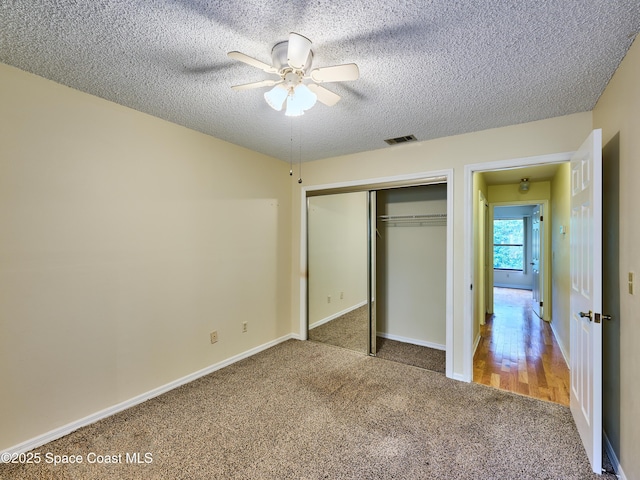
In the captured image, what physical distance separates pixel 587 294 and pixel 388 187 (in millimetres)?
2007

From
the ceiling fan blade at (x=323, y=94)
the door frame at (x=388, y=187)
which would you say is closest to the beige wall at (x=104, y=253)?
the door frame at (x=388, y=187)

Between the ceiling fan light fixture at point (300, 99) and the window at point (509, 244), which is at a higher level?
the ceiling fan light fixture at point (300, 99)

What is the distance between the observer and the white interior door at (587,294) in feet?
5.74

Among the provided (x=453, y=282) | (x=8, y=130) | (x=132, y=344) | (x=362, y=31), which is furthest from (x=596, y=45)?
(x=132, y=344)

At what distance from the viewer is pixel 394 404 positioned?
8.16ft

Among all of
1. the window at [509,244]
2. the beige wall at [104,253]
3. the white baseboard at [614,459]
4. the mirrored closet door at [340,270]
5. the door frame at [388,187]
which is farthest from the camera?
the window at [509,244]

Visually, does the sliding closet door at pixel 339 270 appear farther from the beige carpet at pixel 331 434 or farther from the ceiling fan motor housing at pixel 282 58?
the ceiling fan motor housing at pixel 282 58

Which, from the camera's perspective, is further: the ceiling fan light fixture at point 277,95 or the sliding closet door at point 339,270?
the sliding closet door at point 339,270

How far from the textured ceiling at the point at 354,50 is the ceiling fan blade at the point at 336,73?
0.61 feet

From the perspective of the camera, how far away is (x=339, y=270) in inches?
159

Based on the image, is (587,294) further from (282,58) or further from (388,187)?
(282,58)

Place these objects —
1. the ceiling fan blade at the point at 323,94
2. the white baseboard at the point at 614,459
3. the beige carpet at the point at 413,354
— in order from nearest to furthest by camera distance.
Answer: the white baseboard at the point at 614,459
the ceiling fan blade at the point at 323,94
the beige carpet at the point at 413,354

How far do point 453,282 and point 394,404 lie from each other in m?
1.27

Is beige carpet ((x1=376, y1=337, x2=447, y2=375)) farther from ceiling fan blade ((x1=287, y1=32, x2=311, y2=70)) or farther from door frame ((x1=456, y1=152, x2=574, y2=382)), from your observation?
ceiling fan blade ((x1=287, y1=32, x2=311, y2=70))
